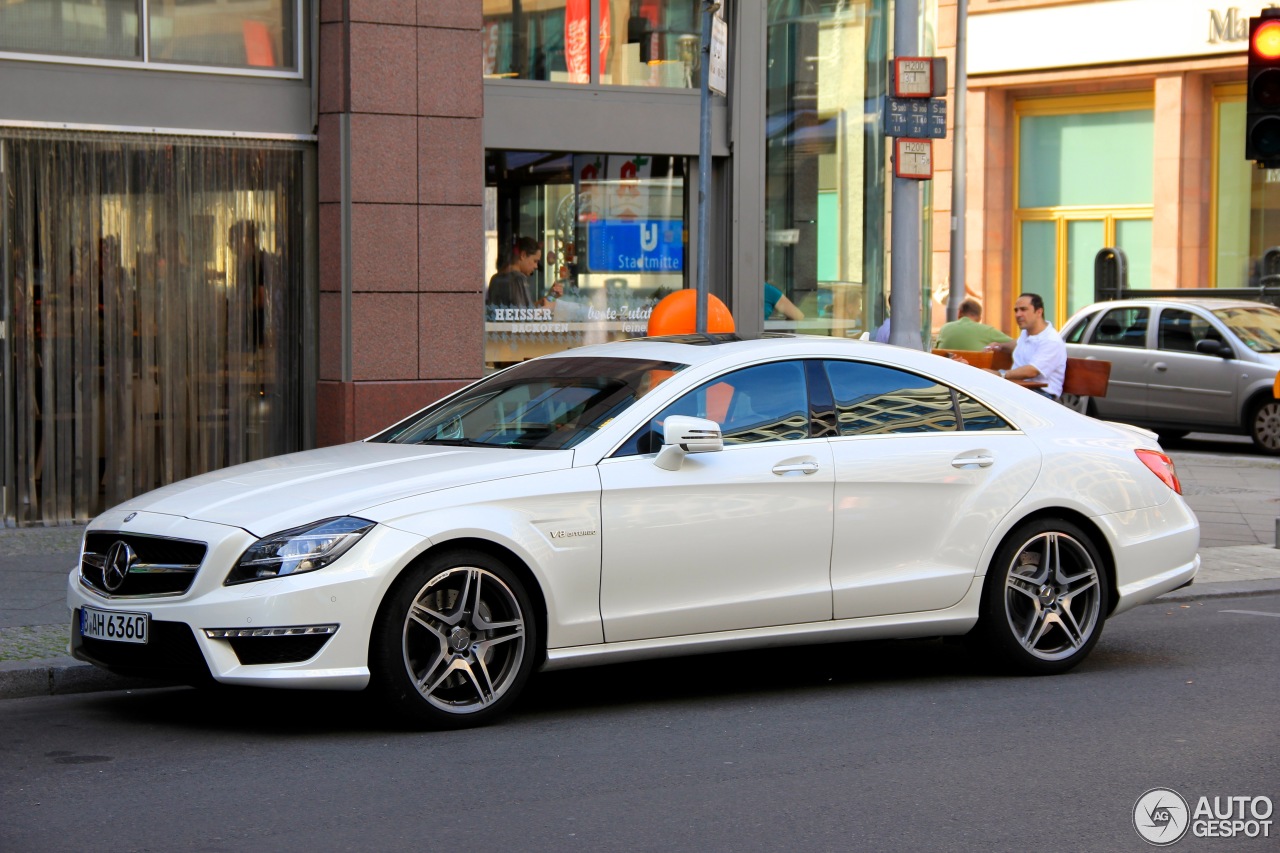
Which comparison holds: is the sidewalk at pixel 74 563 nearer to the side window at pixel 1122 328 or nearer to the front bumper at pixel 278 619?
the front bumper at pixel 278 619

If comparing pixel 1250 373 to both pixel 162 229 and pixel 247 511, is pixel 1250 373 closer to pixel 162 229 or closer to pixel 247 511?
pixel 162 229

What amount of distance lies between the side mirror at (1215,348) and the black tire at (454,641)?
1424 centimetres

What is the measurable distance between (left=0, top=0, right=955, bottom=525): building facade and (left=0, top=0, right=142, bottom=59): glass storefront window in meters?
0.01

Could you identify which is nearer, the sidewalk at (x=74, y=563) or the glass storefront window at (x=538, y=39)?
the sidewalk at (x=74, y=563)

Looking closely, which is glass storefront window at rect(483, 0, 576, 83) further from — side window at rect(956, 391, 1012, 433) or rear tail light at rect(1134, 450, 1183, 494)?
rear tail light at rect(1134, 450, 1183, 494)

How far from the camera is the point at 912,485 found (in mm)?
7312

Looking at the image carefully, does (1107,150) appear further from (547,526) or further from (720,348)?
(547,526)

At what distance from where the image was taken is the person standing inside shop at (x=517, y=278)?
538 inches

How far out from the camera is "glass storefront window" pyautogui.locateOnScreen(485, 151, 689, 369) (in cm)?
1370

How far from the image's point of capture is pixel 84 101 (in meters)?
11.8

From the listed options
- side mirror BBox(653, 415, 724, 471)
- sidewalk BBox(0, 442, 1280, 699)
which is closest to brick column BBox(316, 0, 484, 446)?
sidewalk BBox(0, 442, 1280, 699)

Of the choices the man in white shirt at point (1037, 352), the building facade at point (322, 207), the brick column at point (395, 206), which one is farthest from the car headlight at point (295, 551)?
the man in white shirt at point (1037, 352)

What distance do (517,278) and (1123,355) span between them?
9.09 m

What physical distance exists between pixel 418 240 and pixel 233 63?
1834 mm
